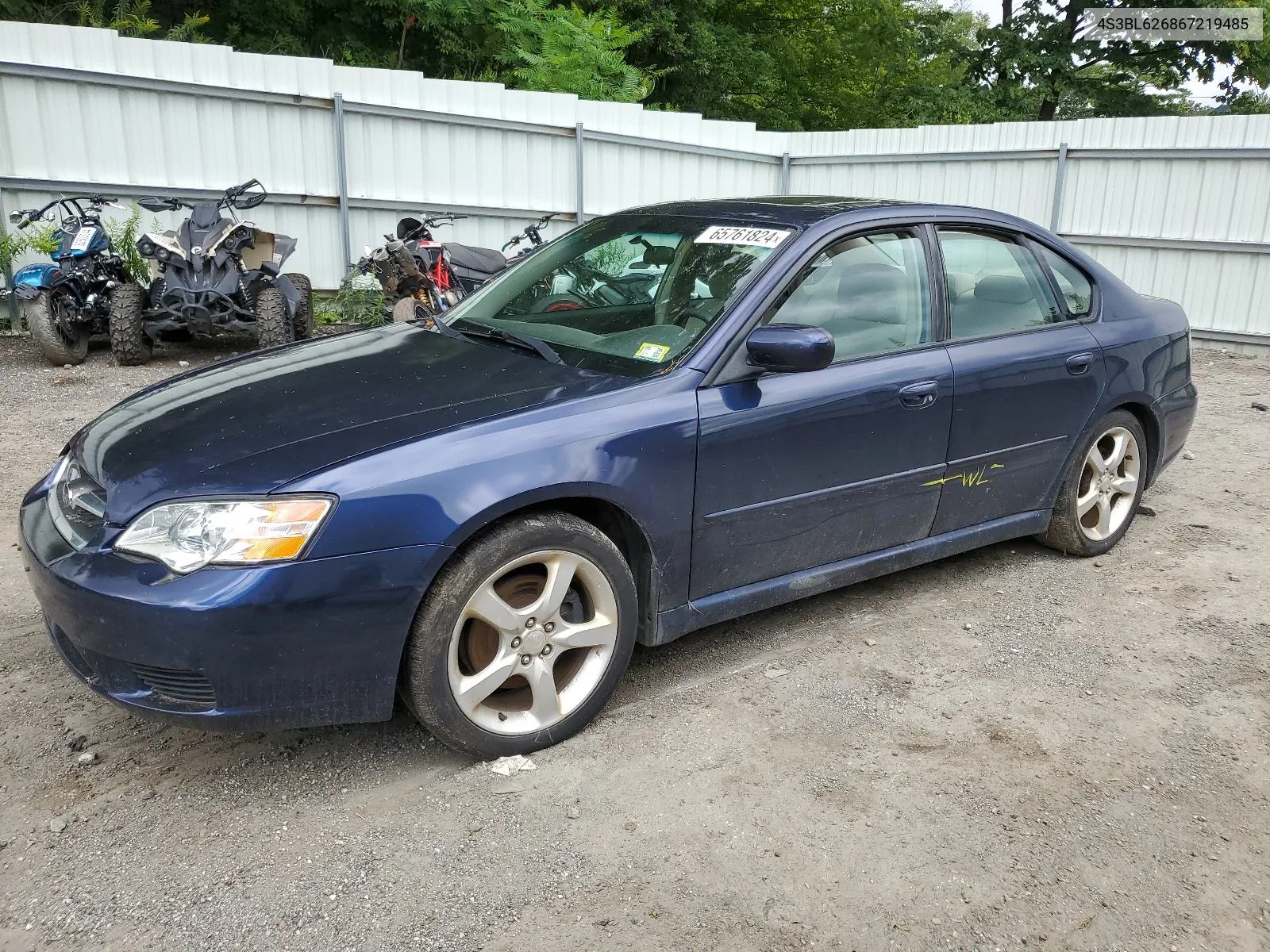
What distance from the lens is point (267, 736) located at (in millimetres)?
3090

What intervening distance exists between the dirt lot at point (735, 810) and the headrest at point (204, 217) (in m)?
4.67

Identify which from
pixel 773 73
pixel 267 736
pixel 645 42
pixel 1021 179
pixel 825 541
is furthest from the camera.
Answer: pixel 773 73

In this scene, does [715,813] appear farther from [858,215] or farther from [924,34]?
[924,34]

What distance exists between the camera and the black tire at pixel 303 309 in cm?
870

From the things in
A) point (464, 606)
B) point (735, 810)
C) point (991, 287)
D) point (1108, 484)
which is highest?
point (991, 287)

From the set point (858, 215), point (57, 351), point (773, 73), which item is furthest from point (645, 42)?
point (858, 215)

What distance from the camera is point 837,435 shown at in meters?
3.46

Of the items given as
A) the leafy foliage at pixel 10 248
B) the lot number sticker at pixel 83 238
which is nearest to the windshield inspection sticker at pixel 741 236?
the lot number sticker at pixel 83 238

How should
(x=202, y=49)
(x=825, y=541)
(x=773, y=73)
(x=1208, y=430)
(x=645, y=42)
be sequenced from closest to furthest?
(x=825, y=541)
(x=1208, y=430)
(x=202, y=49)
(x=645, y=42)
(x=773, y=73)

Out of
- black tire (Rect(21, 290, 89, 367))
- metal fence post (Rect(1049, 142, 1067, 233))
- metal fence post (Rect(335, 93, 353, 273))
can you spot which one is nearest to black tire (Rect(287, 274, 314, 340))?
metal fence post (Rect(335, 93, 353, 273))

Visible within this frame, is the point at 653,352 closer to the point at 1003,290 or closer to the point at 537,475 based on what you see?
the point at 537,475

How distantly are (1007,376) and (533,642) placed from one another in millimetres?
2163

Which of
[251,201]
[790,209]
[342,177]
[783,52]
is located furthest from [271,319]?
[783,52]

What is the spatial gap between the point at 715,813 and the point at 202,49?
8.76m
